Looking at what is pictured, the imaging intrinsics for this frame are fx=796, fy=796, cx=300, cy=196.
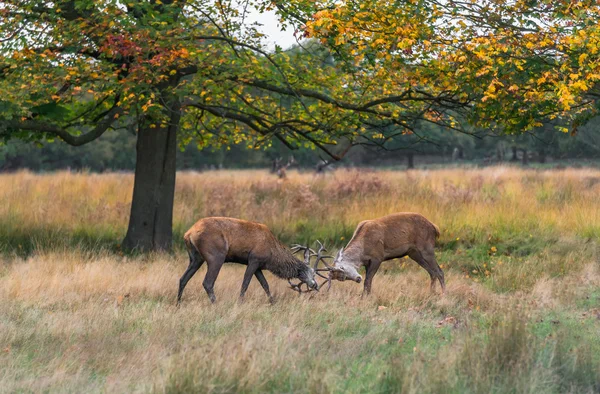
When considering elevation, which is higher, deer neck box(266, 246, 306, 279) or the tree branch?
the tree branch

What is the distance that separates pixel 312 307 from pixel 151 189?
6316mm

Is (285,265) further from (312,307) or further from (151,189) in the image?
(151,189)

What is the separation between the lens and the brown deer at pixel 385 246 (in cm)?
1143

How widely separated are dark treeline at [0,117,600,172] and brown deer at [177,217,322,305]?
32.2 meters

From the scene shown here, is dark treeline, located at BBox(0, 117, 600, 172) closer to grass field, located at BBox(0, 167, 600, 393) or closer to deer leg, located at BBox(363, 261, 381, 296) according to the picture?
A: grass field, located at BBox(0, 167, 600, 393)

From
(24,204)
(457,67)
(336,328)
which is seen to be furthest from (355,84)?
(24,204)

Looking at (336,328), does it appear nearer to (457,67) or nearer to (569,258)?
(457,67)

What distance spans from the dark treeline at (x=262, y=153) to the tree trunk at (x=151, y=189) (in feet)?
93.6

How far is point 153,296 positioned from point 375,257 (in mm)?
3278

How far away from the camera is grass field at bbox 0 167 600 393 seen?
21.0ft

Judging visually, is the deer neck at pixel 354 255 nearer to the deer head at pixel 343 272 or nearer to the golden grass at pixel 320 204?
the deer head at pixel 343 272

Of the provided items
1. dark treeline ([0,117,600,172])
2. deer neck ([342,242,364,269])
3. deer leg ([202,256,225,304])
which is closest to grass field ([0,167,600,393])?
deer leg ([202,256,225,304])

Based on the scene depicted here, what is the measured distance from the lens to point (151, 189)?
15.1m

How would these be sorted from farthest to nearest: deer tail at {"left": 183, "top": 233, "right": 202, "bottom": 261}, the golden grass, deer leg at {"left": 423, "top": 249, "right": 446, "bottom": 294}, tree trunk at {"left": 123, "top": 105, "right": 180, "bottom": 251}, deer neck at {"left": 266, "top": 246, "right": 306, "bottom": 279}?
the golden grass → tree trunk at {"left": 123, "top": 105, "right": 180, "bottom": 251} → deer leg at {"left": 423, "top": 249, "right": 446, "bottom": 294} → deer neck at {"left": 266, "top": 246, "right": 306, "bottom": 279} → deer tail at {"left": 183, "top": 233, "right": 202, "bottom": 261}
